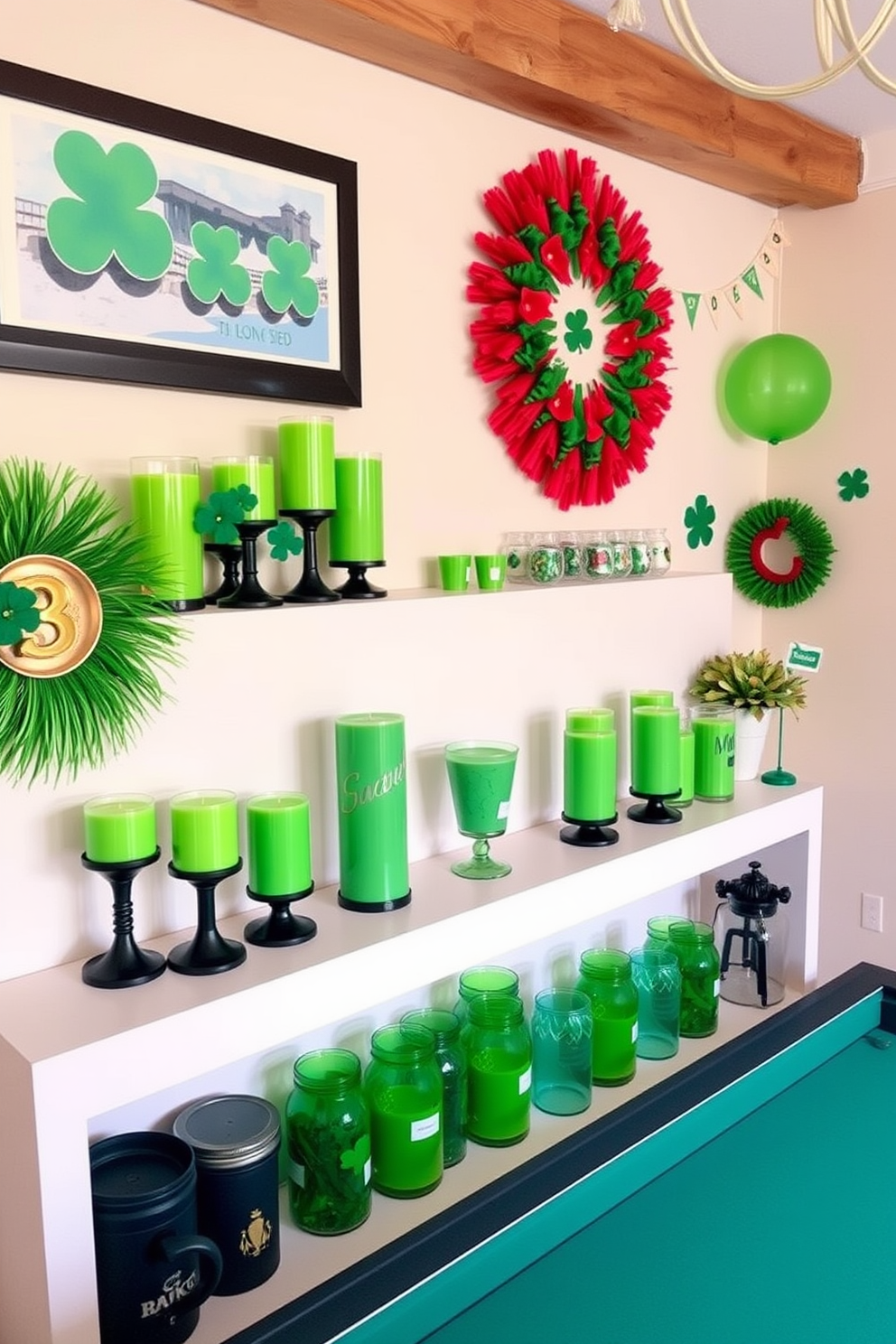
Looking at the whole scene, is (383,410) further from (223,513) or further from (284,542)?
(223,513)

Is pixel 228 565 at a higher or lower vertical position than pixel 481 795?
higher

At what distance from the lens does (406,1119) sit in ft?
4.58

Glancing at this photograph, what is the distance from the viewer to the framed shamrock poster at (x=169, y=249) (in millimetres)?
1259

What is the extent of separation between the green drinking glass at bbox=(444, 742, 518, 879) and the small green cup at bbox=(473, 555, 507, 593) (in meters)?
0.28

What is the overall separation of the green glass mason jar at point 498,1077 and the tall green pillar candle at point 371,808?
0.31 metres

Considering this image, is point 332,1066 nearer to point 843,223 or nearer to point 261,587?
point 261,587

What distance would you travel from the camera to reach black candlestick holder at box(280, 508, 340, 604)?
4.75 ft

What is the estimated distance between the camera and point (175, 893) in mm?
1324

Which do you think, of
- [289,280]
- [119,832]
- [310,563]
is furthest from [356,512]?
[119,832]

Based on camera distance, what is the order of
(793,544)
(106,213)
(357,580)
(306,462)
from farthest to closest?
(793,544)
(357,580)
(306,462)
(106,213)

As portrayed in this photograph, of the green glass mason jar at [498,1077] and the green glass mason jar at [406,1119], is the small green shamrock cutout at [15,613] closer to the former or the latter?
the green glass mason jar at [406,1119]

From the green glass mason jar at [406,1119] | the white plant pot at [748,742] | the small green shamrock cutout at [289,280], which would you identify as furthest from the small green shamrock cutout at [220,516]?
the white plant pot at [748,742]

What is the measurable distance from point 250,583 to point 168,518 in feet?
0.50

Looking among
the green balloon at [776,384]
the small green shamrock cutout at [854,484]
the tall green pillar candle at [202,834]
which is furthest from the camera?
the small green shamrock cutout at [854,484]
